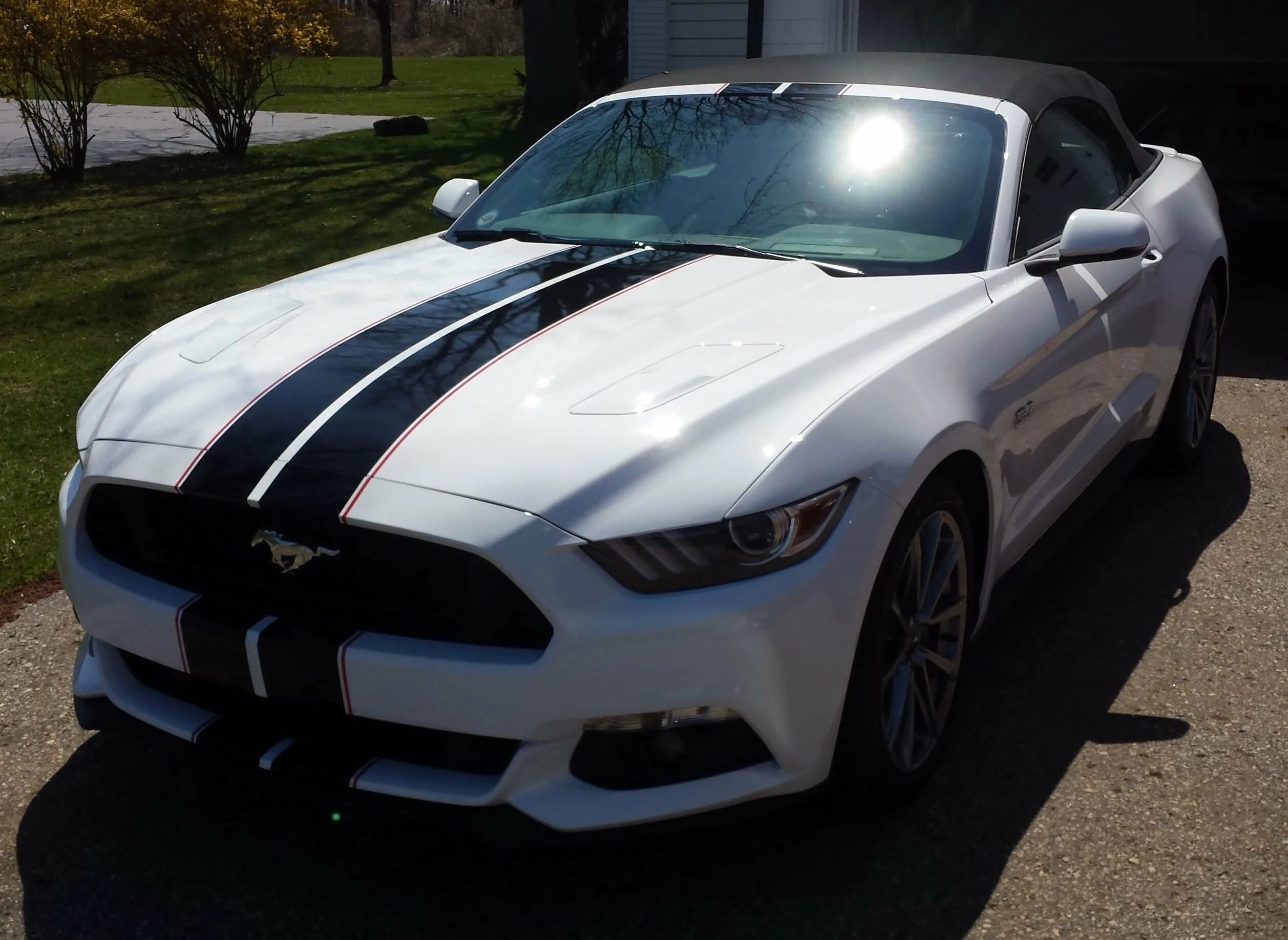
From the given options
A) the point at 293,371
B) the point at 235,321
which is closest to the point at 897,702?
the point at 293,371

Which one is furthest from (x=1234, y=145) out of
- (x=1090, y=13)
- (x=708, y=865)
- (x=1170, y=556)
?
(x=708, y=865)

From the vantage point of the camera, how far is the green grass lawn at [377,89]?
23.6 metres

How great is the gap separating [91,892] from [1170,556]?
337cm

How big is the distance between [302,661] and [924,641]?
1.35m

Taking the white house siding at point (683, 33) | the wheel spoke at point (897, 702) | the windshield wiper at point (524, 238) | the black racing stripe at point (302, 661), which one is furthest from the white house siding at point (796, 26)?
the black racing stripe at point (302, 661)

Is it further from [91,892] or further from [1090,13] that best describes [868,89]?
[1090,13]

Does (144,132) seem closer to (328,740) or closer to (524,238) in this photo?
(524,238)

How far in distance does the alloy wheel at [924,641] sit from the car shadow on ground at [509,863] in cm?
16

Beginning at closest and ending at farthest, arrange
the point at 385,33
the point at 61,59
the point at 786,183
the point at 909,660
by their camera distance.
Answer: the point at 909,660 < the point at 786,183 < the point at 61,59 < the point at 385,33

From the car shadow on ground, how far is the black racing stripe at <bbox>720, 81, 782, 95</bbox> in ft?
6.60

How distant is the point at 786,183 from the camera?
12.5 feet

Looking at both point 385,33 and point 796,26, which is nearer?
point 796,26

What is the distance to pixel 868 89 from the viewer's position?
159 inches

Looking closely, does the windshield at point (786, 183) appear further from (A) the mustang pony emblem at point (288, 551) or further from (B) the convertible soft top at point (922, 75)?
(A) the mustang pony emblem at point (288, 551)
